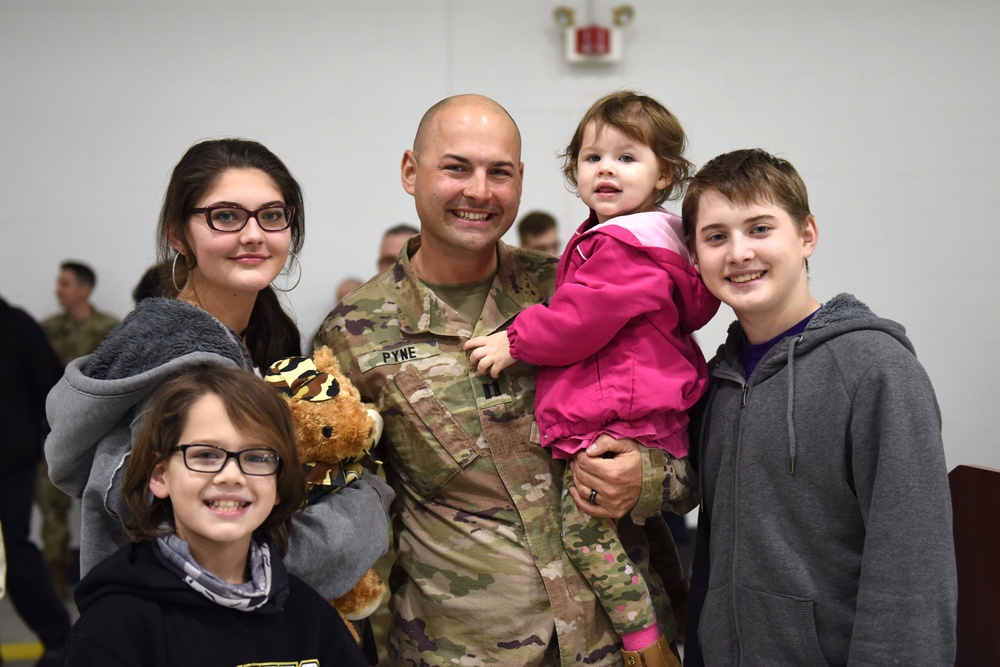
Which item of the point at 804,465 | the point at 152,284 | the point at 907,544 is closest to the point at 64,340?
the point at 152,284

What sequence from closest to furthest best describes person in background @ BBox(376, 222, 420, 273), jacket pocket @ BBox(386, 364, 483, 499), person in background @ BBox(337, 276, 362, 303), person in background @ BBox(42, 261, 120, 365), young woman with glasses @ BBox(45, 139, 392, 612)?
1. young woman with glasses @ BBox(45, 139, 392, 612)
2. jacket pocket @ BBox(386, 364, 483, 499)
3. person in background @ BBox(376, 222, 420, 273)
4. person in background @ BBox(42, 261, 120, 365)
5. person in background @ BBox(337, 276, 362, 303)

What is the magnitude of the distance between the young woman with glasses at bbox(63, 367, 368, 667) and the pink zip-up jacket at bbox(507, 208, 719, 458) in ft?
2.08

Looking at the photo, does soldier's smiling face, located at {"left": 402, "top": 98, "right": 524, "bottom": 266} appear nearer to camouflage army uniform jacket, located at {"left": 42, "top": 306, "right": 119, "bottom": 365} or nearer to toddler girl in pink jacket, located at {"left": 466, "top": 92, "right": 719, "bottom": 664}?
toddler girl in pink jacket, located at {"left": 466, "top": 92, "right": 719, "bottom": 664}

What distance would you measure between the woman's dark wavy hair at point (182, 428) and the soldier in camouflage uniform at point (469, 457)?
522 mm

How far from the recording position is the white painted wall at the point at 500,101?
17.8ft

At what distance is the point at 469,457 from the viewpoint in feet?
7.08

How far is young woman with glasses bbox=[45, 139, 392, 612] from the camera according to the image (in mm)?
1725

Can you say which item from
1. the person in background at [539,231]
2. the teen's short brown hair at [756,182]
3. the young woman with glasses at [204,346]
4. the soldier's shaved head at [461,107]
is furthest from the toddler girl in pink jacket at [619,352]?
the person in background at [539,231]

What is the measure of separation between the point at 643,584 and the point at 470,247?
2.85ft

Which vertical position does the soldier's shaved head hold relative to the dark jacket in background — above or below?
above

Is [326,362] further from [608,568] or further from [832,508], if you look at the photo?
[832,508]

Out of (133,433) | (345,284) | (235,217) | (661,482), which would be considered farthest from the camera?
(345,284)

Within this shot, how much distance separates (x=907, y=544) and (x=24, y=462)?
4.09 m

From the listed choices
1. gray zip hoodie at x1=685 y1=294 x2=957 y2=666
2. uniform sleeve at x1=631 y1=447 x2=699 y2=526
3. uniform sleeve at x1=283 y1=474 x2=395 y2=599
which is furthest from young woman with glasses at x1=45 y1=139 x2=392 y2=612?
gray zip hoodie at x1=685 y1=294 x2=957 y2=666
